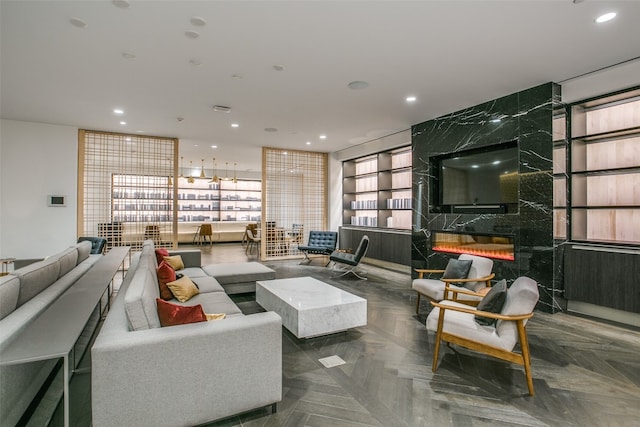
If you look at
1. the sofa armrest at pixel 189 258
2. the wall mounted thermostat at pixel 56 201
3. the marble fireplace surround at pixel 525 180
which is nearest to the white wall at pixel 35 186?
the wall mounted thermostat at pixel 56 201

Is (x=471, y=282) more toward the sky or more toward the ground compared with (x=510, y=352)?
more toward the sky

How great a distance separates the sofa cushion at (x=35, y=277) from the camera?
2264 millimetres

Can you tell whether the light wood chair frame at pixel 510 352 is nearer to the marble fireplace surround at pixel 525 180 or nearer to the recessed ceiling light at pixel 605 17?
the marble fireplace surround at pixel 525 180

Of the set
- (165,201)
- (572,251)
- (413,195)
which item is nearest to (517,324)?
(572,251)

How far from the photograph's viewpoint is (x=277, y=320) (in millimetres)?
2080

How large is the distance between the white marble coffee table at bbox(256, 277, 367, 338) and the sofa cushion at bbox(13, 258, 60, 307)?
6.74ft

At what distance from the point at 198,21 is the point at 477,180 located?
456 centimetres

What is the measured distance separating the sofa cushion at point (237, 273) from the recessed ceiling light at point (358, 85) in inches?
117

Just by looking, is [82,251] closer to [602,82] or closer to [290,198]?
[290,198]

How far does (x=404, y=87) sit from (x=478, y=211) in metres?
2.38

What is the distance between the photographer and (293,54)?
353 centimetres

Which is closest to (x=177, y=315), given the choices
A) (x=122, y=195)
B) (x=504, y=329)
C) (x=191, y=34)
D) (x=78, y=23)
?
(x=504, y=329)

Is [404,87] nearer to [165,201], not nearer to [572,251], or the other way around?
[572,251]

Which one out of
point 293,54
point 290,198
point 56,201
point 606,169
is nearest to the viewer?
point 293,54
